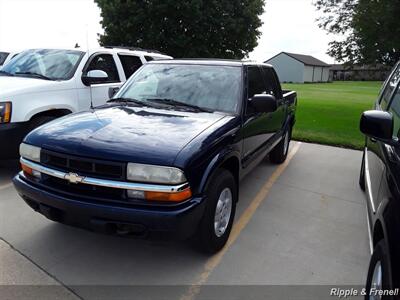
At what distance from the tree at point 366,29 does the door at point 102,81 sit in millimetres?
7130

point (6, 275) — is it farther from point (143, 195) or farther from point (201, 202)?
point (201, 202)

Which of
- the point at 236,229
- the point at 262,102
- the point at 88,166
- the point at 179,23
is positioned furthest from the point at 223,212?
the point at 179,23

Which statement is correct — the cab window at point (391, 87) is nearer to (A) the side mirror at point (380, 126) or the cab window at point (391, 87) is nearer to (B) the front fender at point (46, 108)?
(A) the side mirror at point (380, 126)

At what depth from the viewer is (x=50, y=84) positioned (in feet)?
18.3

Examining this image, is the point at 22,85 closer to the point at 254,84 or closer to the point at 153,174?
the point at 254,84

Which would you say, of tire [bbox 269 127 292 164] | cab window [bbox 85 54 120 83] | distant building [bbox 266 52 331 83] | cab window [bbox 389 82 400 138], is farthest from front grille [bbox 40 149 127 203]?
distant building [bbox 266 52 331 83]

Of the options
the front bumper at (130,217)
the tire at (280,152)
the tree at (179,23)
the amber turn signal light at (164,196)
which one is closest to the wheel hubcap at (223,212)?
the front bumper at (130,217)

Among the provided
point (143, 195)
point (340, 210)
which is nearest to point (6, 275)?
point (143, 195)

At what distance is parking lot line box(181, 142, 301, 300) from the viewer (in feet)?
9.86

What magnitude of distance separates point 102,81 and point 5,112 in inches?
76.8

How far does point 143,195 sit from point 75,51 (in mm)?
4524

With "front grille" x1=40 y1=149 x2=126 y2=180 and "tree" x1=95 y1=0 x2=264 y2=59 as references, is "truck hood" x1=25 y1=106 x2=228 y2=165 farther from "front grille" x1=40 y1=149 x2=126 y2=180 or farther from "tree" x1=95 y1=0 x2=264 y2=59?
"tree" x1=95 y1=0 x2=264 y2=59

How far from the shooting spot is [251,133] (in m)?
4.26

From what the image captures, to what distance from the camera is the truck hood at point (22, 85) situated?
5059 millimetres
